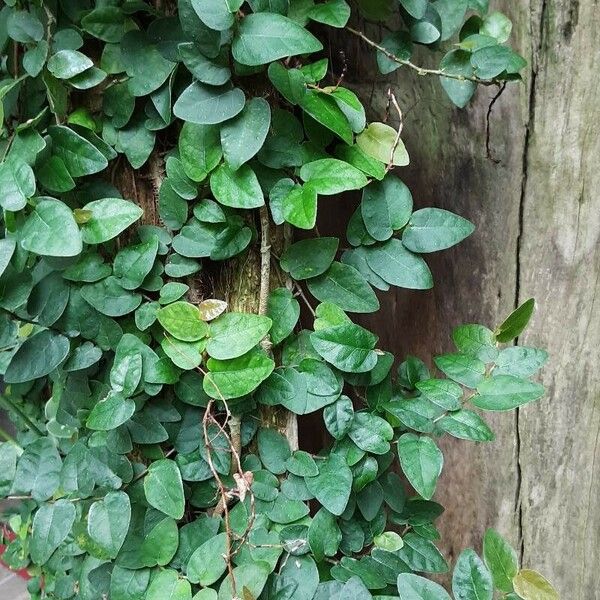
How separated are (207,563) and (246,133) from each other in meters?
0.57

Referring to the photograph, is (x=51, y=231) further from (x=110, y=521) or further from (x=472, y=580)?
(x=472, y=580)

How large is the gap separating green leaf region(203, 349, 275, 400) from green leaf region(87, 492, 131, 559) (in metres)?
0.22

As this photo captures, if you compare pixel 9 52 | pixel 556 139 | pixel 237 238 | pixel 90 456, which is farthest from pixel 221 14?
pixel 90 456

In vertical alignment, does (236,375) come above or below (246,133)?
below

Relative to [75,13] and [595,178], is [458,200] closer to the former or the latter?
[595,178]

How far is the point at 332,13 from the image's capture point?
2.36ft

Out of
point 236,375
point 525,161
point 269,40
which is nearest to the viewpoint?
point 269,40

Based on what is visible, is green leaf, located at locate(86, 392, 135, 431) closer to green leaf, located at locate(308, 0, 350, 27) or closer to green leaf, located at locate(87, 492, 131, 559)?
green leaf, located at locate(87, 492, 131, 559)

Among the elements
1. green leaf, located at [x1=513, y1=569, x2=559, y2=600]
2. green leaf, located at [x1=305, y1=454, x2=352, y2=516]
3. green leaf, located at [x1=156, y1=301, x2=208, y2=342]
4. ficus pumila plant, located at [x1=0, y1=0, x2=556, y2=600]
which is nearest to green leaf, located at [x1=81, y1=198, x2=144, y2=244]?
ficus pumila plant, located at [x1=0, y1=0, x2=556, y2=600]

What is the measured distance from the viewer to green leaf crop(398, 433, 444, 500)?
2.38ft

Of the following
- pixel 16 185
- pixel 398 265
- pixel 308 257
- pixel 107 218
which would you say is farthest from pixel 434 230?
pixel 16 185

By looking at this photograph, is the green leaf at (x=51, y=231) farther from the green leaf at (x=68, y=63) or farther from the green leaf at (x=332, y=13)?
the green leaf at (x=332, y=13)


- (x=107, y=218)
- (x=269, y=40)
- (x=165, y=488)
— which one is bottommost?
(x=165, y=488)

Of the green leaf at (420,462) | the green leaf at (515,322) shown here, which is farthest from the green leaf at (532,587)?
the green leaf at (515,322)
